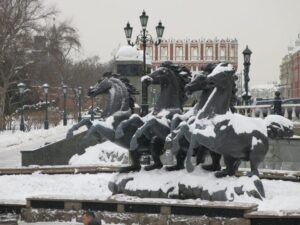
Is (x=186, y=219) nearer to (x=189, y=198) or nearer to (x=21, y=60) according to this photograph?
(x=189, y=198)

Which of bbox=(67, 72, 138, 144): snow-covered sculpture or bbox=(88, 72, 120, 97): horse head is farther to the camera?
bbox=(88, 72, 120, 97): horse head

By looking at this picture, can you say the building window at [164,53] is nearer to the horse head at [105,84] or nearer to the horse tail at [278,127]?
the horse head at [105,84]

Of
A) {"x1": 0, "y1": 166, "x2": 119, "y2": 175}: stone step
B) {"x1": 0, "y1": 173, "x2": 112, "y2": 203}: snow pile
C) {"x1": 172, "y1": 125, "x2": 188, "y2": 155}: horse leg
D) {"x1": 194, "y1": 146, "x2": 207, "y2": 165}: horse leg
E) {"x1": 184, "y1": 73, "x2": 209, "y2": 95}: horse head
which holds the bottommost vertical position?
{"x1": 0, "y1": 173, "x2": 112, "y2": 203}: snow pile

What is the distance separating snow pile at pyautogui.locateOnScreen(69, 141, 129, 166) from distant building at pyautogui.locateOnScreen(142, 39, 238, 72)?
7688 cm

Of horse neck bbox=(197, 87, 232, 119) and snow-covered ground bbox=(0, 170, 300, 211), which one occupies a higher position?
horse neck bbox=(197, 87, 232, 119)

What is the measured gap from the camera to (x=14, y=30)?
48719 millimetres

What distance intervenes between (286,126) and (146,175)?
322 cm

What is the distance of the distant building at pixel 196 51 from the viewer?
105 metres

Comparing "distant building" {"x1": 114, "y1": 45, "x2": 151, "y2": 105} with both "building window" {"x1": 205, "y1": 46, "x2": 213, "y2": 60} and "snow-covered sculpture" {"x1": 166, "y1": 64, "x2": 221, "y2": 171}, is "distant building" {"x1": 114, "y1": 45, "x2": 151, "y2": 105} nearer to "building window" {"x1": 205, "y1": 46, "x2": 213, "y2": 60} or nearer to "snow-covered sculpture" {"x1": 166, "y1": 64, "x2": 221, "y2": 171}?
"snow-covered sculpture" {"x1": 166, "y1": 64, "x2": 221, "y2": 171}

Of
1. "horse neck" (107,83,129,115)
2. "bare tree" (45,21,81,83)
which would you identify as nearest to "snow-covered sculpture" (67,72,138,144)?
"horse neck" (107,83,129,115)

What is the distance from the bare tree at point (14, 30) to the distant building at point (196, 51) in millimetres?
53038

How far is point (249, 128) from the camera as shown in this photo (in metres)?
12.8

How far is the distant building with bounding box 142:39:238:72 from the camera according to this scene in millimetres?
105438

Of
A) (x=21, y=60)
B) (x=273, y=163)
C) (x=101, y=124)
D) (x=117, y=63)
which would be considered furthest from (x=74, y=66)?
(x=101, y=124)
